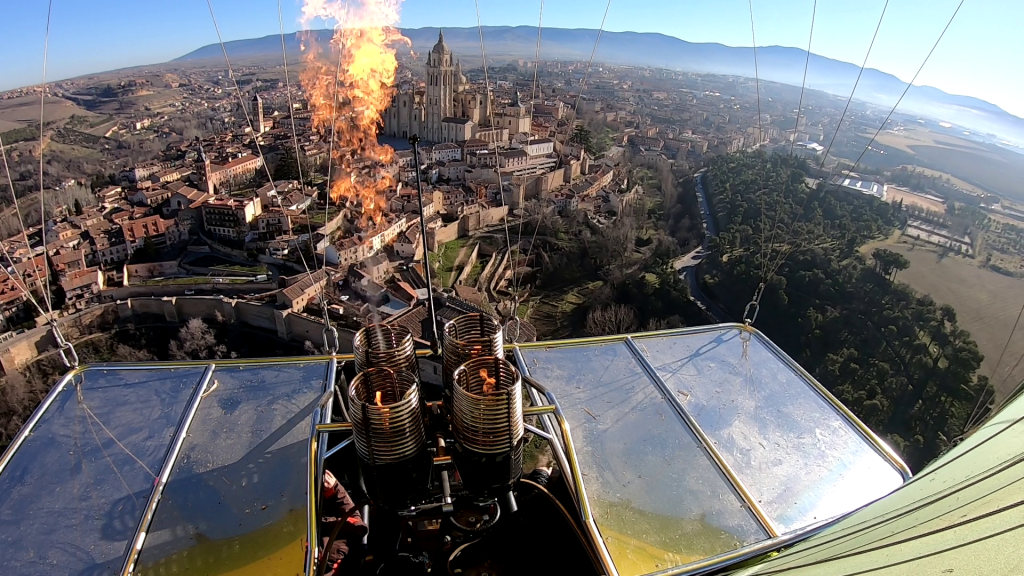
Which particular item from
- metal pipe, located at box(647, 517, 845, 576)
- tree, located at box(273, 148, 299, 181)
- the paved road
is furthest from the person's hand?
tree, located at box(273, 148, 299, 181)

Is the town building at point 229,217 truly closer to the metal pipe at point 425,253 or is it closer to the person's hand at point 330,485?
the person's hand at point 330,485

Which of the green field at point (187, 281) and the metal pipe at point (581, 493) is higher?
the metal pipe at point (581, 493)

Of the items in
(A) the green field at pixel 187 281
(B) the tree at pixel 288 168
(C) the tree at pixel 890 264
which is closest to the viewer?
(C) the tree at pixel 890 264

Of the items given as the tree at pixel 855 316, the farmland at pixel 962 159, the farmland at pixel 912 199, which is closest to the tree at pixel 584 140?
the tree at pixel 855 316

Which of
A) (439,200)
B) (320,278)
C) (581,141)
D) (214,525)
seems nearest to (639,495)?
(214,525)

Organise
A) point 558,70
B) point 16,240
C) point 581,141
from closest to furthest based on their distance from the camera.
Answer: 1. point 16,240
2. point 581,141
3. point 558,70

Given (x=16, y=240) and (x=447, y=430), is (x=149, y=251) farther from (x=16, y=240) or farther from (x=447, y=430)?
(x=447, y=430)
